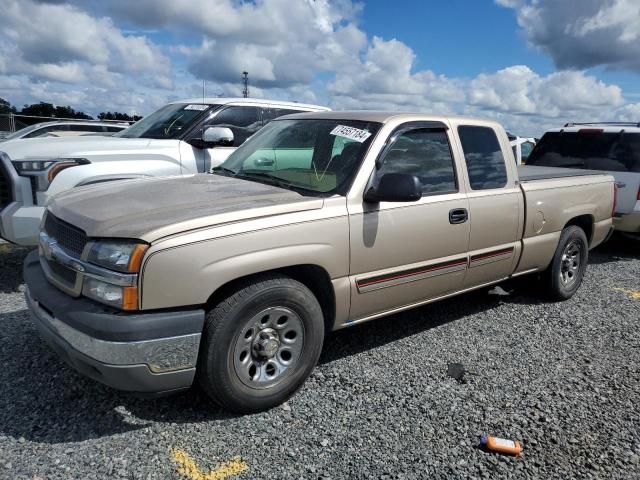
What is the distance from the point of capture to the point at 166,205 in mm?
3082

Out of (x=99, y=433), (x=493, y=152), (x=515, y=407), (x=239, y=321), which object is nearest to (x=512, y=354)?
(x=515, y=407)

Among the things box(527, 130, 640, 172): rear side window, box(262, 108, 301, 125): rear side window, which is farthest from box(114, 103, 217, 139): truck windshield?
box(527, 130, 640, 172): rear side window

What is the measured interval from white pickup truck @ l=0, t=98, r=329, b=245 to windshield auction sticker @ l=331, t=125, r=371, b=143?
2.17 metres

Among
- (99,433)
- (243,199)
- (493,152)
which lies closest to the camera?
(99,433)

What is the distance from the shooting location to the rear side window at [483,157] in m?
4.27

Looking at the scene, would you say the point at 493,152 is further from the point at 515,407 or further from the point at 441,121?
the point at 515,407

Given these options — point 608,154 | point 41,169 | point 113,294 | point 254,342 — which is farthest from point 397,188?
point 608,154

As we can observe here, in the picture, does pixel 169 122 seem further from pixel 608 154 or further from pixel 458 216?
pixel 608 154

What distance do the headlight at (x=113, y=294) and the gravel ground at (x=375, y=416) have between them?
0.78 metres

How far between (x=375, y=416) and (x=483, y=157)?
94.7 inches

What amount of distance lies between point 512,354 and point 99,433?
3.02 meters

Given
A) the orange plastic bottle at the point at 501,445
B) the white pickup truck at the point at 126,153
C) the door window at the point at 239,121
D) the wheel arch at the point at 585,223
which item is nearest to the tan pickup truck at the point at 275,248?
the wheel arch at the point at 585,223

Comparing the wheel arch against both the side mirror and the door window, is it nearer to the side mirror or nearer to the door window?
the side mirror

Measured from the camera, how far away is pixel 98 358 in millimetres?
2629
